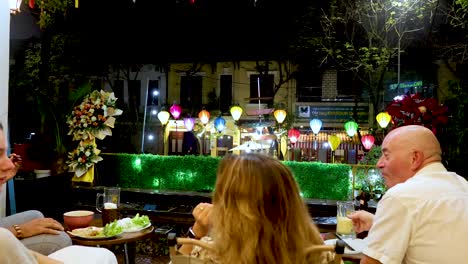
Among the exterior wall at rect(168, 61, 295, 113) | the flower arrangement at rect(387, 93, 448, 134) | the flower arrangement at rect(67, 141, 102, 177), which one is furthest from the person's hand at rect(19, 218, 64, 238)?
the exterior wall at rect(168, 61, 295, 113)

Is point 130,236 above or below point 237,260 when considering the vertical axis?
below

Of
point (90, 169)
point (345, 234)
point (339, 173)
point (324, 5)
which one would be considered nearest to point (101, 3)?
point (324, 5)

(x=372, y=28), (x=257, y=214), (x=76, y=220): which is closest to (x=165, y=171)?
(x=76, y=220)

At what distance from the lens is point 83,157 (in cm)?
674

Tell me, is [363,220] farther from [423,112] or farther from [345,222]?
[423,112]

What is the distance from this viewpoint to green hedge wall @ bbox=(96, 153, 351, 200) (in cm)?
725

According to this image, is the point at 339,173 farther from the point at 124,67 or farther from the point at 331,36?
the point at 124,67

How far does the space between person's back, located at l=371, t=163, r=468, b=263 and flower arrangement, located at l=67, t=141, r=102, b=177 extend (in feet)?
18.4

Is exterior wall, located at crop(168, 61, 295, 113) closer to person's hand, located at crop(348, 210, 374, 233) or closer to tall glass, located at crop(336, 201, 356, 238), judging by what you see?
tall glass, located at crop(336, 201, 356, 238)

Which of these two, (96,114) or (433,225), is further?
(96,114)

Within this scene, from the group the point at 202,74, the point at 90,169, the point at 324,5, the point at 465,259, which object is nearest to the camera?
the point at 465,259

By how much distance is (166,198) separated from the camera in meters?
7.40

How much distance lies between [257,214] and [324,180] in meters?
5.91

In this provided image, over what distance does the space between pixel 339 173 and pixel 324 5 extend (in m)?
8.30
